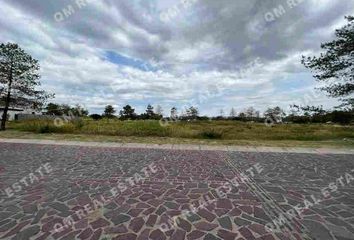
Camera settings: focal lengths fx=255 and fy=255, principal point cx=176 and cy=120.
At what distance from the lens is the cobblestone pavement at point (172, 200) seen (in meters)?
3.33

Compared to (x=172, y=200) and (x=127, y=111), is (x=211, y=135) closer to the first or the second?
(x=172, y=200)

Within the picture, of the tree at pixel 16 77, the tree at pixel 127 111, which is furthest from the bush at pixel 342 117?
the tree at pixel 127 111

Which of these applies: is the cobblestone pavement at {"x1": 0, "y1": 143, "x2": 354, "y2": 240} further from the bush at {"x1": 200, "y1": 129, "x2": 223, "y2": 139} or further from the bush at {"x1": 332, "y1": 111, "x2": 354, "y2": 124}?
the bush at {"x1": 332, "y1": 111, "x2": 354, "y2": 124}

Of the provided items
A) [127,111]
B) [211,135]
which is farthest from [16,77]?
[127,111]

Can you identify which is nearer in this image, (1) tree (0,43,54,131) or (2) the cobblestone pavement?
(2) the cobblestone pavement

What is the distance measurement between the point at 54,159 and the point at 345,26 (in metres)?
15.0

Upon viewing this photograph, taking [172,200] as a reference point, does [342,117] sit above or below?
above

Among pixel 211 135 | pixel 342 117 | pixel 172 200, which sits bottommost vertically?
pixel 172 200

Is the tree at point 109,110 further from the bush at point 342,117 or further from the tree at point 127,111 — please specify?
the bush at point 342,117

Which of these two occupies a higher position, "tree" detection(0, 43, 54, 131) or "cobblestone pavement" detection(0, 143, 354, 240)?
"tree" detection(0, 43, 54, 131)

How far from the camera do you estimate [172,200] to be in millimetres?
4434

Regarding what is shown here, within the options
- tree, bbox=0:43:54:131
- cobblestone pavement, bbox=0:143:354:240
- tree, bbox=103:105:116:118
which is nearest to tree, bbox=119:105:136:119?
tree, bbox=103:105:116:118

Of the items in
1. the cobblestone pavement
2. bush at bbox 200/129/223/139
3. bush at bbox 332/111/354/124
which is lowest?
the cobblestone pavement

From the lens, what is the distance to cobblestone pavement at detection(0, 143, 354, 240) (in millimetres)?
3328
